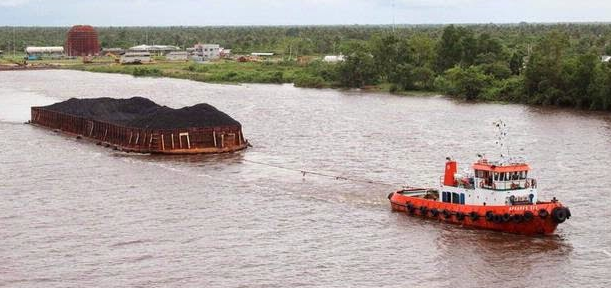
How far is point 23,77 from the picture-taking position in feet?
441

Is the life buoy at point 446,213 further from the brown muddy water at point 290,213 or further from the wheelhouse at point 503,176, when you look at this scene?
the wheelhouse at point 503,176

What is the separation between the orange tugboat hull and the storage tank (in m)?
157

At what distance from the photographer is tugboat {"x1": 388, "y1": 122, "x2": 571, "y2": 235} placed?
37531 millimetres

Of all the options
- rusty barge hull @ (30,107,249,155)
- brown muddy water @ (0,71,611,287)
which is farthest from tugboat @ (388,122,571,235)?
rusty barge hull @ (30,107,249,155)

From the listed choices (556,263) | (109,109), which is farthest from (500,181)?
(109,109)

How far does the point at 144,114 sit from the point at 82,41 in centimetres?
12867

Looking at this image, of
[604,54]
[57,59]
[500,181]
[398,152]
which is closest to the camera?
[500,181]

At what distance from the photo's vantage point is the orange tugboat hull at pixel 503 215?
123 feet

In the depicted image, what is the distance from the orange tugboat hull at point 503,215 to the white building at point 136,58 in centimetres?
12566

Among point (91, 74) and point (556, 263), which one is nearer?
point (556, 263)

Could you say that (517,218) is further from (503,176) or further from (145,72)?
(145,72)

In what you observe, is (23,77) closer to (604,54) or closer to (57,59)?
(57,59)

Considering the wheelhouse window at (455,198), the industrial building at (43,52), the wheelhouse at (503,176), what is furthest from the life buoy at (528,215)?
the industrial building at (43,52)

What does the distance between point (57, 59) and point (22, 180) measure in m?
139
